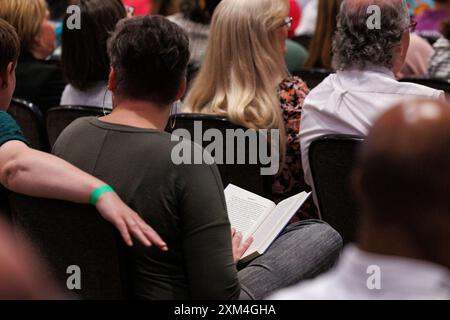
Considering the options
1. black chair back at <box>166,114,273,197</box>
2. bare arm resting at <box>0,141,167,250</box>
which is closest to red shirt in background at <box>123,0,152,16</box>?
black chair back at <box>166,114,273,197</box>

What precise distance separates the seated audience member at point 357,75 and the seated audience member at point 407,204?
1.49 meters

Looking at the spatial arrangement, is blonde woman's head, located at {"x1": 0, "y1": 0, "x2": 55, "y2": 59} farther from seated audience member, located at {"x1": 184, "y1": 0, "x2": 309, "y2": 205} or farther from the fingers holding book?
the fingers holding book

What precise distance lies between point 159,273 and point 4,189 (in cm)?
49

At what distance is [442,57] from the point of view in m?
4.39

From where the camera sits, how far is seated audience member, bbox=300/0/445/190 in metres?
2.77

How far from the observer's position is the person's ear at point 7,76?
2426 mm

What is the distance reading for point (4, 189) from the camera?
2223mm

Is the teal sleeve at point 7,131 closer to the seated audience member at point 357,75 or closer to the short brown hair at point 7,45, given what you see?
the short brown hair at point 7,45

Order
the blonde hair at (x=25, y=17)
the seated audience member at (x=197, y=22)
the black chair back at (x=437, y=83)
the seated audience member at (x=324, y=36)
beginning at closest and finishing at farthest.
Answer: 1. the black chair back at (x=437, y=83)
2. the blonde hair at (x=25, y=17)
3. the seated audience member at (x=324, y=36)
4. the seated audience member at (x=197, y=22)

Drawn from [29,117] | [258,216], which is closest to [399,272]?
[258,216]

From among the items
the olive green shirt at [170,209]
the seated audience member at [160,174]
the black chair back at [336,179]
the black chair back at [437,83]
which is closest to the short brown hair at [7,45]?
the seated audience member at [160,174]

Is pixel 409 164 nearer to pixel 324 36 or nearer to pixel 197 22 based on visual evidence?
pixel 324 36
